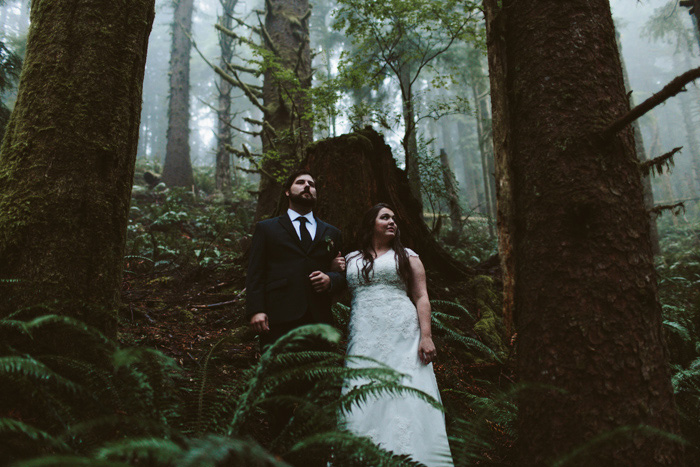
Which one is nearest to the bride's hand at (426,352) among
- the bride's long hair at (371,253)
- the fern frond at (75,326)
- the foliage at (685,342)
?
the bride's long hair at (371,253)

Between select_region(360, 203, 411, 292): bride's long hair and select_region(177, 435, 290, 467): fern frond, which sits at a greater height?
select_region(360, 203, 411, 292): bride's long hair

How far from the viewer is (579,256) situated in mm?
2131

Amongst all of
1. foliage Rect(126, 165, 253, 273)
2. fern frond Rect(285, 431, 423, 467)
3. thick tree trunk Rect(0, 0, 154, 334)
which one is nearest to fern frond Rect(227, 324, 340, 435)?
fern frond Rect(285, 431, 423, 467)

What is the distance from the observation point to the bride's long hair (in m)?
3.41

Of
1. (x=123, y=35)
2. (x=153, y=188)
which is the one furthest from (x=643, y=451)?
(x=153, y=188)

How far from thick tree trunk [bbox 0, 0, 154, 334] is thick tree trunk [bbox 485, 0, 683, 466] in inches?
101

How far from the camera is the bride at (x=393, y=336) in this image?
2807 millimetres

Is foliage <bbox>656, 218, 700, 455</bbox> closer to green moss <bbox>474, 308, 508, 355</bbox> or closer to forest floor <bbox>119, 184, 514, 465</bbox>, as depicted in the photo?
forest floor <bbox>119, 184, 514, 465</bbox>

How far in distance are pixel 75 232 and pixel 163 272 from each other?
488cm

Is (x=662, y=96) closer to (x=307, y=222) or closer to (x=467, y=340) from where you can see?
(x=307, y=222)

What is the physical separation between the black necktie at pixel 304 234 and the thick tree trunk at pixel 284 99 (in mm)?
4193

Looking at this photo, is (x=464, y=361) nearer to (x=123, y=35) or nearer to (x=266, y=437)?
(x=266, y=437)

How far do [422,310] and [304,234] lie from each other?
1234 millimetres

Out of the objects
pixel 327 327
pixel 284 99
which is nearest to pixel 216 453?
pixel 327 327
